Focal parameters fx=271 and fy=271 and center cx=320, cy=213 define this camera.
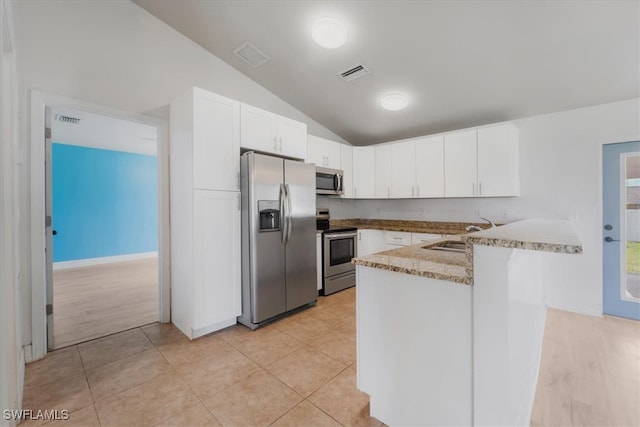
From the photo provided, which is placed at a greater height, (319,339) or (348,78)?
(348,78)

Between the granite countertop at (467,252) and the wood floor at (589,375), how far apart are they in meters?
1.11

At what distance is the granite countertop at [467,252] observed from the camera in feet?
3.33

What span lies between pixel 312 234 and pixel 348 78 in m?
1.95

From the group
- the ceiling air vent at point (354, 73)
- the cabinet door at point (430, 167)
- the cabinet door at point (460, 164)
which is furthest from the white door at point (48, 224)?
the cabinet door at point (460, 164)

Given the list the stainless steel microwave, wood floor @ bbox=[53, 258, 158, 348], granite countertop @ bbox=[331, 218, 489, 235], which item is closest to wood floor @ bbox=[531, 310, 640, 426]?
granite countertop @ bbox=[331, 218, 489, 235]

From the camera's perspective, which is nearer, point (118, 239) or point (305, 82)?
point (305, 82)

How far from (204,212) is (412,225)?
3.26m

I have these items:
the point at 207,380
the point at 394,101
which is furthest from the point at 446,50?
the point at 207,380

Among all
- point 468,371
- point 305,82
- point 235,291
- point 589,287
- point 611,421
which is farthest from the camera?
point 305,82

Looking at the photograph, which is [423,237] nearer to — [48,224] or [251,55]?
[251,55]

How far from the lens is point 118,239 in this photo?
629cm

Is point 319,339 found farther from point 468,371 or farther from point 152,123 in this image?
point 152,123

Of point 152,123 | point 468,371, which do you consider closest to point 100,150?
point 152,123

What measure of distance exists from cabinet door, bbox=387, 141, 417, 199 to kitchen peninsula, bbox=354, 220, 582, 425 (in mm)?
2699
